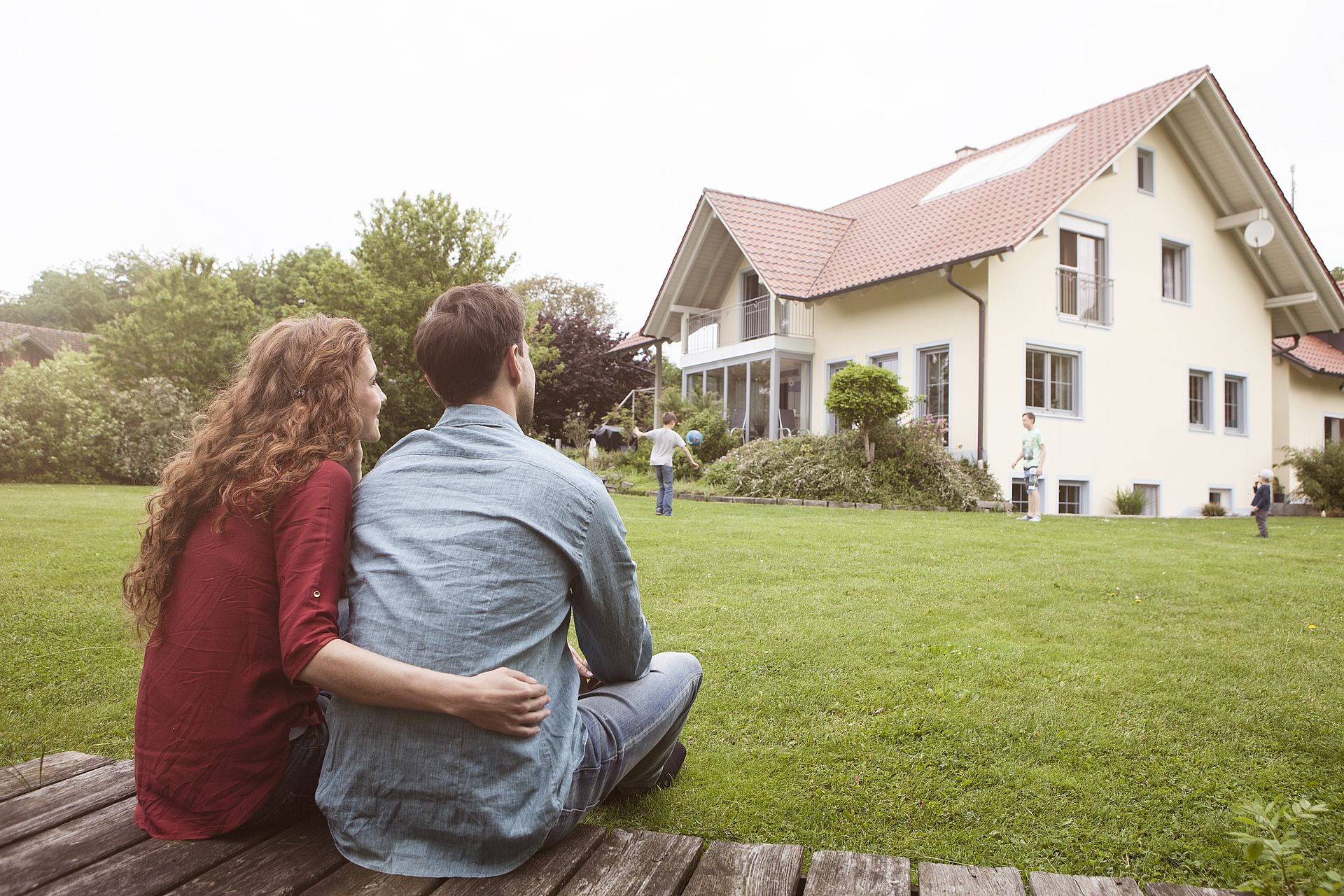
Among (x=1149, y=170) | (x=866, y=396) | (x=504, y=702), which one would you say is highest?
(x=1149, y=170)

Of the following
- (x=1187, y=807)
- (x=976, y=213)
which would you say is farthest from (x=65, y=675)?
(x=976, y=213)

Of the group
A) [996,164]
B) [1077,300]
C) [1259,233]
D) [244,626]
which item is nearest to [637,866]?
[244,626]

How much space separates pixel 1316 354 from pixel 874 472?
55.5ft

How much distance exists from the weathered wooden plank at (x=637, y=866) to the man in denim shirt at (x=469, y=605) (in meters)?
0.12

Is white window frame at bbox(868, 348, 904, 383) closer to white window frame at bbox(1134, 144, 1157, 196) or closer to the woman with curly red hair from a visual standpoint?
white window frame at bbox(1134, 144, 1157, 196)

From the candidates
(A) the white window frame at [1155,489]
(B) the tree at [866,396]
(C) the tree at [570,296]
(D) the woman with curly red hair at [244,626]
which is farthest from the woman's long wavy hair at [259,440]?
(C) the tree at [570,296]

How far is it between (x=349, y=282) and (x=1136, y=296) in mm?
19001

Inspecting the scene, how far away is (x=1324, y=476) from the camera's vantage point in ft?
60.4

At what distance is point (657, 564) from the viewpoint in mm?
6918

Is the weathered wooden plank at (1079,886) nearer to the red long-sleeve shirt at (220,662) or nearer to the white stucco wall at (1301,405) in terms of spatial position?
the red long-sleeve shirt at (220,662)

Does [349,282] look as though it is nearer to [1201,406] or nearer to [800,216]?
[800,216]

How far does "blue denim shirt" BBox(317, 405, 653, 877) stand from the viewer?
5.73 feet

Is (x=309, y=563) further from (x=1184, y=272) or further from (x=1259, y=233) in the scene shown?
(x=1259, y=233)

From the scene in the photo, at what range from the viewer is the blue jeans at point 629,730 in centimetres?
204
